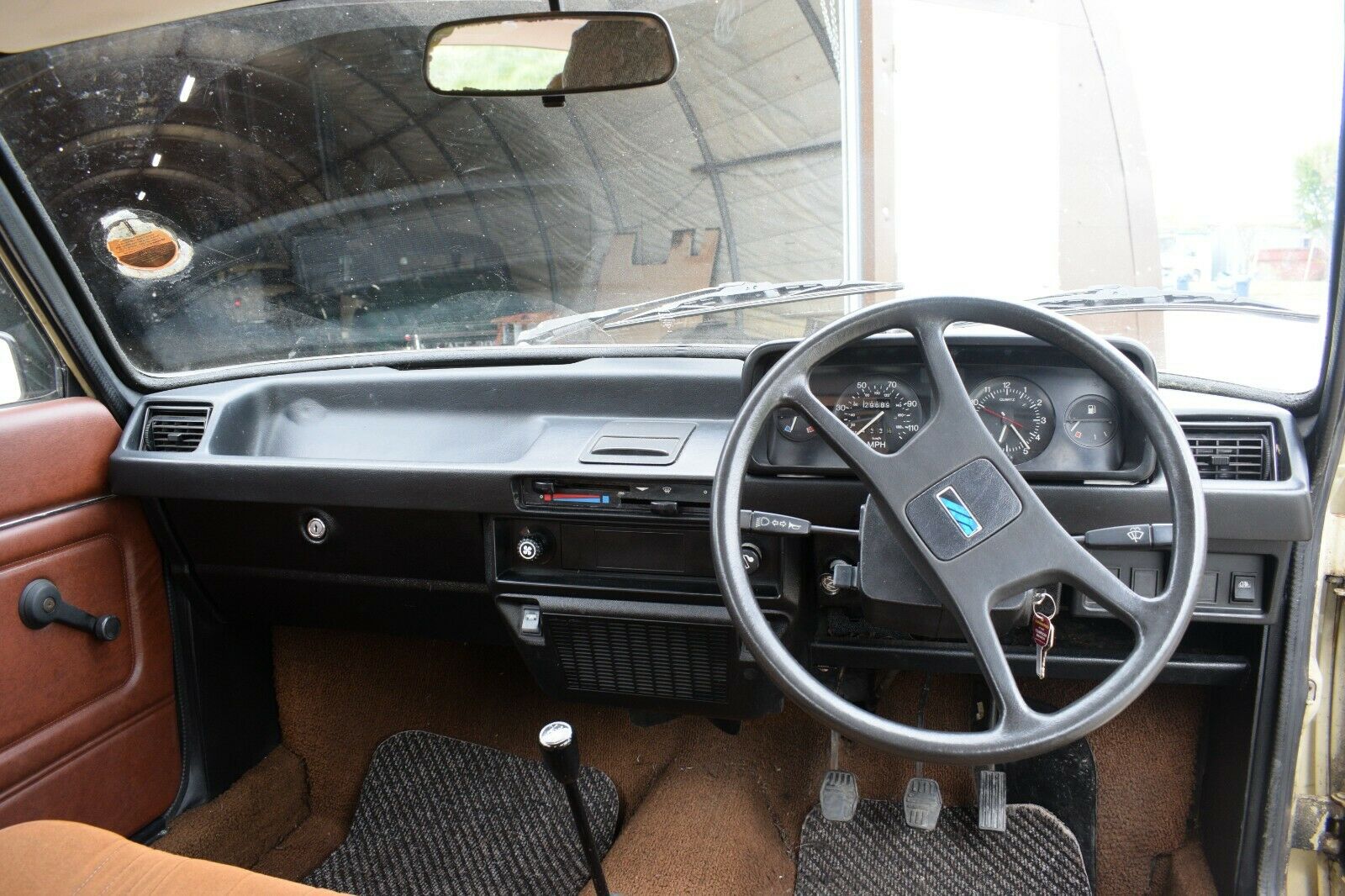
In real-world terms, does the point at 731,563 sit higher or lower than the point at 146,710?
higher

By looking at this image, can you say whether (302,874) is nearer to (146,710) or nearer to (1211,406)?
(146,710)

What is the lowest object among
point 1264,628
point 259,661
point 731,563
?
point 259,661

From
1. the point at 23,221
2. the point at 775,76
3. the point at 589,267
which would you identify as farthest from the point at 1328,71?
the point at 23,221

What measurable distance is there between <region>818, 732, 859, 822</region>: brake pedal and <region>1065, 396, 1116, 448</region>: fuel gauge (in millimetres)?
1095

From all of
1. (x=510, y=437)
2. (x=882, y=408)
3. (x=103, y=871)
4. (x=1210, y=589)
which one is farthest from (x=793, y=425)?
(x=103, y=871)

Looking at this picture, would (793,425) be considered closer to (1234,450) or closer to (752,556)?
(752,556)

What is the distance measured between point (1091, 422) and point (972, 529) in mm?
478

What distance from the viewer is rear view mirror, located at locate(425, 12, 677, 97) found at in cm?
178

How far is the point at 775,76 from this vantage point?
242 cm

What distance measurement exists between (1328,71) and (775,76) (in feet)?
3.98

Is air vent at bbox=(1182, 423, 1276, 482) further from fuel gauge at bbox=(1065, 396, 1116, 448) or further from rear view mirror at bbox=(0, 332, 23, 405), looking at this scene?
rear view mirror at bbox=(0, 332, 23, 405)

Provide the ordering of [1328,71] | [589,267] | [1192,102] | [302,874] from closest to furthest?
[1328,71] → [1192,102] → [589,267] → [302,874]

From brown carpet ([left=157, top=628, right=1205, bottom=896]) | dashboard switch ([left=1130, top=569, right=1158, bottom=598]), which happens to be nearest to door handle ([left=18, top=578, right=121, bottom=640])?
brown carpet ([left=157, top=628, right=1205, bottom=896])

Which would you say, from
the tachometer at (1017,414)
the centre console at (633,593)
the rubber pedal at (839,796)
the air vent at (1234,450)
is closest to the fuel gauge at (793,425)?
the centre console at (633,593)
